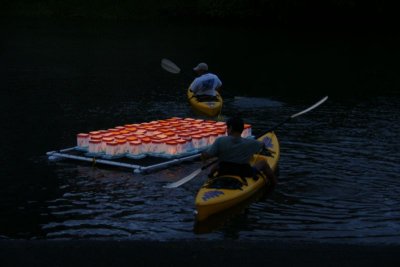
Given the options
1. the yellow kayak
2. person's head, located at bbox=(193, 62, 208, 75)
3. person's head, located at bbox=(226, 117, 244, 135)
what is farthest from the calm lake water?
person's head, located at bbox=(193, 62, 208, 75)

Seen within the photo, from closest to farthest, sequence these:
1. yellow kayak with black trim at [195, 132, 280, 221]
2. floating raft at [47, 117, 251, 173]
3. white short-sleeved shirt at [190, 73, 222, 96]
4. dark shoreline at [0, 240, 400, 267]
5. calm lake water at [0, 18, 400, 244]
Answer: dark shoreline at [0, 240, 400, 267] → yellow kayak with black trim at [195, 132, 280, 221] → calm lake water at [0, 18, 400, 244] → floating raft at [47, 117, 251, 173] → white short-sleeved shirt at [190, 73, 222, 96]

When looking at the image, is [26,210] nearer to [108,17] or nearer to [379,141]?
[379,141]

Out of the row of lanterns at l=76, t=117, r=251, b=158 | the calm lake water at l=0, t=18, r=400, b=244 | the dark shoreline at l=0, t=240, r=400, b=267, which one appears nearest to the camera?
the dark shoreline at l=0, t=240, r=400, b=267

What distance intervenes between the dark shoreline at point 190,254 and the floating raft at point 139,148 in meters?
5.22

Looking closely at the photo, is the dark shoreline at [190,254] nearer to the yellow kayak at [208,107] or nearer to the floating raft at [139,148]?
the floating raft at [139,148]

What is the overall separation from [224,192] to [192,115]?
10789 mm

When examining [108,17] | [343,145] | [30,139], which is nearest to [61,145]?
[30,139]

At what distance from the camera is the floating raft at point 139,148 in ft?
52.7

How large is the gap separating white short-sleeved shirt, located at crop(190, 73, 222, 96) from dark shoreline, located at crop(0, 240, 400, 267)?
41.0 ft

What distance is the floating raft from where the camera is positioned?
52.7 feet

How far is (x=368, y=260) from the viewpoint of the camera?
32.1 feet

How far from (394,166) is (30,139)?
860cm

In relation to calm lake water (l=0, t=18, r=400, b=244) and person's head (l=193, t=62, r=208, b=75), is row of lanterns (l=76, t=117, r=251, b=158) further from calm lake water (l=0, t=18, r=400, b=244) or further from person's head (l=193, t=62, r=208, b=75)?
person's head (l=193, t=62, r=208, b=75)

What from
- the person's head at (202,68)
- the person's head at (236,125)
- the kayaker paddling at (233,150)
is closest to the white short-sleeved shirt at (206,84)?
the person's head at (202,68)
